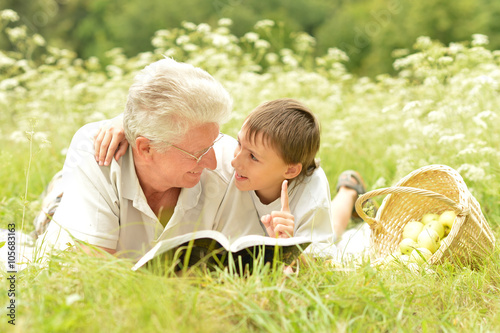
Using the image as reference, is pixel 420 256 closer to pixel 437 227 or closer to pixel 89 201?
pixel 437 227

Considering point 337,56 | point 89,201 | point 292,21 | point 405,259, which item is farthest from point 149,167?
point 292,21

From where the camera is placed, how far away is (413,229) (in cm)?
316

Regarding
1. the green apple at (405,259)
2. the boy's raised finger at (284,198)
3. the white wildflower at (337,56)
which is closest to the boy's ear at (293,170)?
the boy's raised finger at (284,198)

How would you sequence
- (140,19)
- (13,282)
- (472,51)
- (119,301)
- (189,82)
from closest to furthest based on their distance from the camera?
(119,301)
(13,282)
(189,82)
(472,51)
(140,19)

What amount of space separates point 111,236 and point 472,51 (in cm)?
383

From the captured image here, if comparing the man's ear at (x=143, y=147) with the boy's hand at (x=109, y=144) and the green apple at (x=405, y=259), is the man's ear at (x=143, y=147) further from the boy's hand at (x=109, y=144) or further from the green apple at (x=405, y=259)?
the green apple at (x=405, y=259)

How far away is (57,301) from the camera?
1.73 meters

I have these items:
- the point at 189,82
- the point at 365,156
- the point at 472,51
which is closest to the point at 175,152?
the point at 189,82

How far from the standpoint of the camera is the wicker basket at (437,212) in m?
2.70

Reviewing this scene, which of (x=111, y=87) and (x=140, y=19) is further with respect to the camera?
(x=140, y=19)

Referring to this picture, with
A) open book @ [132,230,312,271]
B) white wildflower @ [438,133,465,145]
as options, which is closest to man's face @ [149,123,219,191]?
open book @ [132,230,312,271]

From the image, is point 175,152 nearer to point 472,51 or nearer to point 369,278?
point 369,278

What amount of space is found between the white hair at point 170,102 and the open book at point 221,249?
617 mm

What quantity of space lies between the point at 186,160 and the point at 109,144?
1.26 ft
